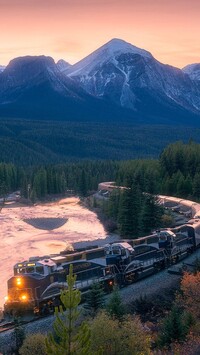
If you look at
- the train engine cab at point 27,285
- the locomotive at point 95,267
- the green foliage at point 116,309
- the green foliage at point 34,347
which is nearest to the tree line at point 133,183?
the locomotive at point 95,267

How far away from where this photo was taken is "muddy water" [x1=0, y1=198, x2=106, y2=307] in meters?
65.7

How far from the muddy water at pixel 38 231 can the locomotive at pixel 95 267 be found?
528 cm

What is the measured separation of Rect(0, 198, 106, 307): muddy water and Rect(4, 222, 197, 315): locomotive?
528 centimetres

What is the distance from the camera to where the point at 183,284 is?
41125mm

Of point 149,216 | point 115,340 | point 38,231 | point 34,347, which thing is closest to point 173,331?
point 115,340

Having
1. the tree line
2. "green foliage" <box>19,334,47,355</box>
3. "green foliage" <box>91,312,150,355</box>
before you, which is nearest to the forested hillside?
the tree line

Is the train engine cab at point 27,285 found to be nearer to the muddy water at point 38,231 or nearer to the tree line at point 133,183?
the muddy water at point 38,231

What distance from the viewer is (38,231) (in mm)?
87875

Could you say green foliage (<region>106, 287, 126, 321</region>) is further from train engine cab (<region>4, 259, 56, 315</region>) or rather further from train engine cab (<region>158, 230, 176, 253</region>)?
train engine cab (<region>158, 230, 176, 253</region>)

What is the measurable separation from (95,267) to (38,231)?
138 ft

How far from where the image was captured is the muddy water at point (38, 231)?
65.7 metres

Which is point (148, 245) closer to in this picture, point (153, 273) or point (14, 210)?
point (153, 273)

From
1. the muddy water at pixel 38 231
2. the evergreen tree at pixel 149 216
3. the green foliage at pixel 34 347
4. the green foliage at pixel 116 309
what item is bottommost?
the muddy water at pixel 38 231

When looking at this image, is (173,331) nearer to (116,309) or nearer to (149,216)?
(116,309)
